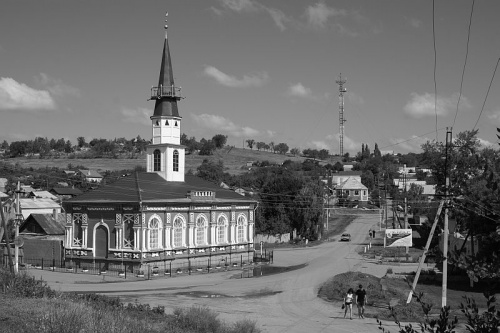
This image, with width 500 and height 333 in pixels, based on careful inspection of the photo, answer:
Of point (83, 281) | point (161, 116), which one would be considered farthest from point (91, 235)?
point (161, 116)

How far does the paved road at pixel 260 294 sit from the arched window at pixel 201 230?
13.1 feet

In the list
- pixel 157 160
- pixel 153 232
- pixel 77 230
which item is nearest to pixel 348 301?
pixel 153 232

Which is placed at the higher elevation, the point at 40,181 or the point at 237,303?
the point at 40,181

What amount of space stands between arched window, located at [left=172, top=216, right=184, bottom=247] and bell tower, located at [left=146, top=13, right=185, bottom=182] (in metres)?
5.34

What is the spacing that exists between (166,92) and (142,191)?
10.1 m

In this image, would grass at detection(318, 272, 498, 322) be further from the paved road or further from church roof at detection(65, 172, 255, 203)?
church roof at detection(65, 172, 255, 203)

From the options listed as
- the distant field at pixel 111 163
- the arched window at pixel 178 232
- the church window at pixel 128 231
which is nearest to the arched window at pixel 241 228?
the arched window at pixel 178 232

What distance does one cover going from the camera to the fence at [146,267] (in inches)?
1617

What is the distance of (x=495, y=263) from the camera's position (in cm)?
845

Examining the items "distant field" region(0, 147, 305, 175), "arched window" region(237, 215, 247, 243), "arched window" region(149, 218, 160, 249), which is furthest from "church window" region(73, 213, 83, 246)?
"distant field" region(0, 147, 305, 175)

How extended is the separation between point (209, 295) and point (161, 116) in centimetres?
2015

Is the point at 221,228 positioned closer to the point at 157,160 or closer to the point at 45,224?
the point at 157,160

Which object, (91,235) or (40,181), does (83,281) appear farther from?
(40,181)

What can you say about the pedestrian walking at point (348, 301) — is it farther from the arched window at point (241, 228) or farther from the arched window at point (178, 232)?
the arched window at point (241, 228)
